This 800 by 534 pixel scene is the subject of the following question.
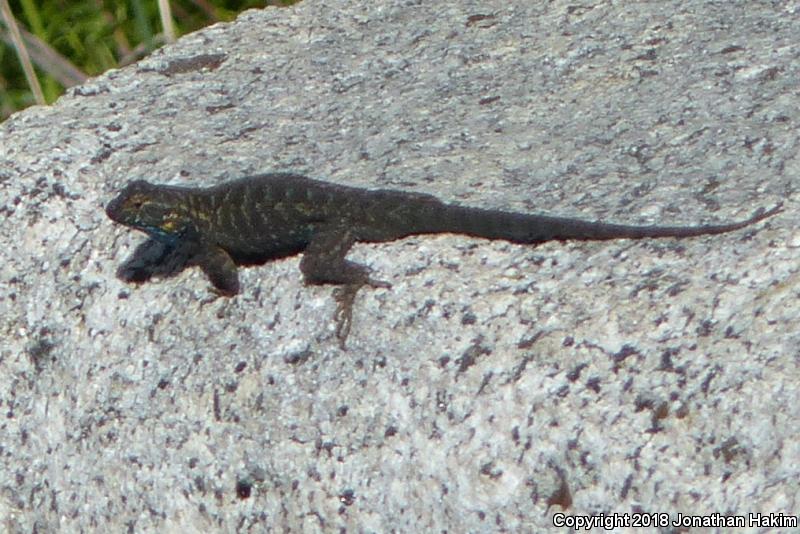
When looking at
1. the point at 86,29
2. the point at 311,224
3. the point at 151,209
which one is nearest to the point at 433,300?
the point at 311,224

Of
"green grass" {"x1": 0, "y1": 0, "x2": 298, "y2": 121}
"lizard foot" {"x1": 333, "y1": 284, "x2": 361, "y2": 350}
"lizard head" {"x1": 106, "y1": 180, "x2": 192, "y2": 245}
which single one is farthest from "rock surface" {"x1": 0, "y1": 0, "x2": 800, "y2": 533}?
"green grass" {"x1": 0, "y1": 0, "x2": 298, "y2": 121}

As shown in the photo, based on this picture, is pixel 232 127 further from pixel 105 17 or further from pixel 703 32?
pixel 105 17

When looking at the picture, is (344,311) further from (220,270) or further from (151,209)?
(151,209)

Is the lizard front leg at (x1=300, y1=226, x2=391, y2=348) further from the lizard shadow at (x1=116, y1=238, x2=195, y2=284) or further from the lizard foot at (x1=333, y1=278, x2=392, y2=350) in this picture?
the lizard shadow at (x1=116, y1=238, x2=195, y2=284)

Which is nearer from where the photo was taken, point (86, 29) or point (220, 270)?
point (220, 270)

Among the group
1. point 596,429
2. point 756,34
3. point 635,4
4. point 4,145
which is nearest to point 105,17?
point 4,145

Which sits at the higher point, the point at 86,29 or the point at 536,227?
the point at 536,227
